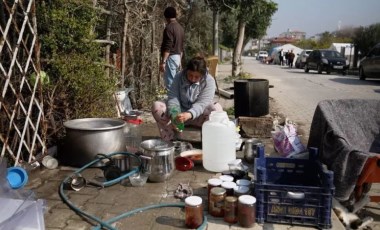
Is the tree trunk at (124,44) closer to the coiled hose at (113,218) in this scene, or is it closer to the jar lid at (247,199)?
the coiled hose at (113,218)

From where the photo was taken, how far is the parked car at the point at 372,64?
13.5m

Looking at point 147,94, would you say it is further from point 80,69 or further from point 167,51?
point 80,69

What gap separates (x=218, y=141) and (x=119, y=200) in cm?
116

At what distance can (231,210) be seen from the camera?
2.50 meters

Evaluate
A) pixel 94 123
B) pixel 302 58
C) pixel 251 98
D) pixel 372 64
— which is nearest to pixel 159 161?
pixel 94 123

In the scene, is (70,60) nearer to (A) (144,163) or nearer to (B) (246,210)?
(A) (144,163)

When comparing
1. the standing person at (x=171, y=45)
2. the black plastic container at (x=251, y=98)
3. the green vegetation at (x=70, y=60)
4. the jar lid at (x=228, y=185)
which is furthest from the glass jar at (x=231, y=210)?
the standing person at (x=171, y=45)

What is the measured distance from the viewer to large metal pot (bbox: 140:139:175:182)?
3156 mm

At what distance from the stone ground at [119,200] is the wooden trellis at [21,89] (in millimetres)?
326

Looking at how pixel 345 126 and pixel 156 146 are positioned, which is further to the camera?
pixel 156 146

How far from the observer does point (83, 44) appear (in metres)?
4.25

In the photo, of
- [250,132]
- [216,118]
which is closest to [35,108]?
[216,118]

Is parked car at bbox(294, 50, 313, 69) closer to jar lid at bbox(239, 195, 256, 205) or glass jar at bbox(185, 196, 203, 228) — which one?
→ jar lid at bbox(239, 195, 256, 205)

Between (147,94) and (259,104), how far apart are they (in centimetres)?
279
